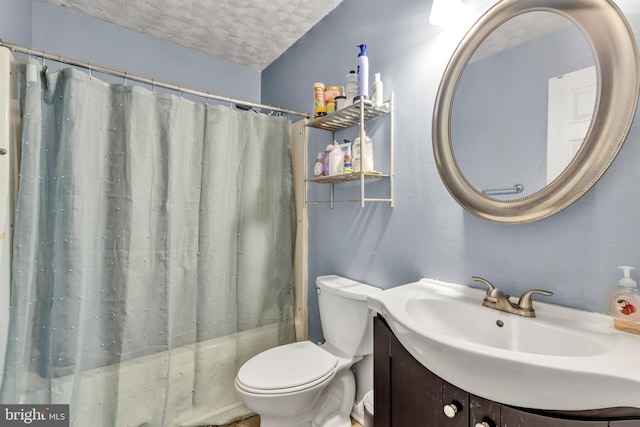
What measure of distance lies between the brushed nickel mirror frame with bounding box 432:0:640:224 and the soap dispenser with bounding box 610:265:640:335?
236 millimetres

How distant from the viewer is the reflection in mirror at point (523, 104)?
86 centimetres

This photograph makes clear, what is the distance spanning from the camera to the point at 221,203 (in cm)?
170

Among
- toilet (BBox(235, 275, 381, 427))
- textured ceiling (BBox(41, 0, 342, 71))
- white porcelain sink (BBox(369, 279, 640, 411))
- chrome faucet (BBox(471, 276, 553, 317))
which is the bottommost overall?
toilet (BBox(235, 275, 381, 427))

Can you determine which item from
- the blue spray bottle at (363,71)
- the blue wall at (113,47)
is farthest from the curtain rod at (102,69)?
the blue spray bottle at (363,71)

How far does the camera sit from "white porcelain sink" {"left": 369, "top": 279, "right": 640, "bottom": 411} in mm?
543

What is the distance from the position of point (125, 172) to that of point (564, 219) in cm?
180

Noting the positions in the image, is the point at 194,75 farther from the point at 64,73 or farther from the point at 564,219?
the point at 564,219

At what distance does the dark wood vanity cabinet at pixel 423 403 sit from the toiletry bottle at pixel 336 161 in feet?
2.50

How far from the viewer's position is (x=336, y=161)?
1.49 m

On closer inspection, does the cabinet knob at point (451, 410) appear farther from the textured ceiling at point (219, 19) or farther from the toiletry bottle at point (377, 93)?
the textured ceiling at point (219, 19)

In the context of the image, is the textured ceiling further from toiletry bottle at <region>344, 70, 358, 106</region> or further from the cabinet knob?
the cabinet knob

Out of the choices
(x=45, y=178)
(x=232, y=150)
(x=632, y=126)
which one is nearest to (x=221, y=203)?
(x=232, y=150)

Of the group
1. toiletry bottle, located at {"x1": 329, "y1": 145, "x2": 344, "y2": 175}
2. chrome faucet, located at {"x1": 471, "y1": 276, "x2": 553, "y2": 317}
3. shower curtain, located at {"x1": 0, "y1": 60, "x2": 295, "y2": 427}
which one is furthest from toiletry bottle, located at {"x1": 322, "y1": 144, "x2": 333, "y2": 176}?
chrome faucet, located at {"x1": 471, "y1": 276, "x2": 553, "y2": 317}

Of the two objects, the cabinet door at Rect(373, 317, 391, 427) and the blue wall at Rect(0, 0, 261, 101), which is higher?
the blue wall at Rect(0, 0, 261, 101)
